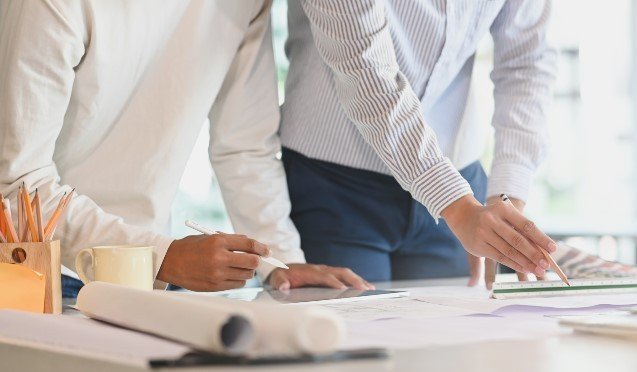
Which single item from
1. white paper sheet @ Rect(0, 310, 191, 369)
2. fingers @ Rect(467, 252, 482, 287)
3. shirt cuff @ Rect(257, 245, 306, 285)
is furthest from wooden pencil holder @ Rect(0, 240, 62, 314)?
fingers @ Rect(467, 252, 482, 287)

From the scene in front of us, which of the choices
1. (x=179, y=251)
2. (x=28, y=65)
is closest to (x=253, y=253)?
(x=179, y=251)

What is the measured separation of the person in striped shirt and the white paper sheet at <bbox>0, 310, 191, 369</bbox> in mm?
700

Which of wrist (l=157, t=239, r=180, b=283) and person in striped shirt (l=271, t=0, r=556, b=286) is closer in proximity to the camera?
wrist (l=157, t=239, r=180, b=283)

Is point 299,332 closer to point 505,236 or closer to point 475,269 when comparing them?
point 505,236

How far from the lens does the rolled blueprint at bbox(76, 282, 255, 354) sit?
83 cm

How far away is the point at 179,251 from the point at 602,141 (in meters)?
4.43

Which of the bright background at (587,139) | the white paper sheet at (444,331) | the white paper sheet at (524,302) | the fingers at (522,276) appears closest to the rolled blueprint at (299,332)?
the white paper sheet at (444,331)

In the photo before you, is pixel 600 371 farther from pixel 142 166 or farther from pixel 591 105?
pixel 591 105

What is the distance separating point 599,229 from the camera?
5.43 m

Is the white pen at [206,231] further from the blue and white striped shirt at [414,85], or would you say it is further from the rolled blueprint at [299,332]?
the rolled blueprint at [299,332]

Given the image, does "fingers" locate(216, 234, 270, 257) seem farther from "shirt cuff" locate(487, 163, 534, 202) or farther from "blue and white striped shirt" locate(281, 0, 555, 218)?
"shirt cuff" locate(487, 163, 534, 202)

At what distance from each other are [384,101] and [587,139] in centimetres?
408

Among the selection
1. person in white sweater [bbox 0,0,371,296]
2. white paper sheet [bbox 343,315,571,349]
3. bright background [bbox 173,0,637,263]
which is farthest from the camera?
bright background [bbox 173,0,637,263]

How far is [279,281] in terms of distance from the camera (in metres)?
1.74
